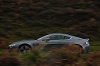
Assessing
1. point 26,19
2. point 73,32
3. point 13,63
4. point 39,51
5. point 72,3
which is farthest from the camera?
point 72,3

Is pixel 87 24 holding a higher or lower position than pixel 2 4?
lower

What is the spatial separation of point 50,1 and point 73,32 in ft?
22.3

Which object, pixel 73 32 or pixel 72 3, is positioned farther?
pixel 72 3

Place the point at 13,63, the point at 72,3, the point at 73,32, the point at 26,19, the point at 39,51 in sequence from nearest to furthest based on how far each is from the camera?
the point at 13,63 < the point at 39,51 < the point at 73,32 < the point at 26,19 < the point at 72,3

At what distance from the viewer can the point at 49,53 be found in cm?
1398

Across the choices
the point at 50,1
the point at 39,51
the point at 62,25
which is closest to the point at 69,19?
the point at 62,25

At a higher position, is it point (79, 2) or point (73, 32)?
point (79, 2)

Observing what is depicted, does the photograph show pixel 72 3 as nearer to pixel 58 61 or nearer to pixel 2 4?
pixel 2 4

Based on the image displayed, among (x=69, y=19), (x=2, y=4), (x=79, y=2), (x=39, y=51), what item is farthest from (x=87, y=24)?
(x=39, y=51)

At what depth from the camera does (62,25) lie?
3234cm

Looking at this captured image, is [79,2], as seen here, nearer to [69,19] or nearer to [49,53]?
[69,19]

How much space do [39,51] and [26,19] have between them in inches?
747

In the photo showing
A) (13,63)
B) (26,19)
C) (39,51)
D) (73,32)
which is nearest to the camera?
(13,63)

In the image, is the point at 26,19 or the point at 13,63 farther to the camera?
the point at 26,19
